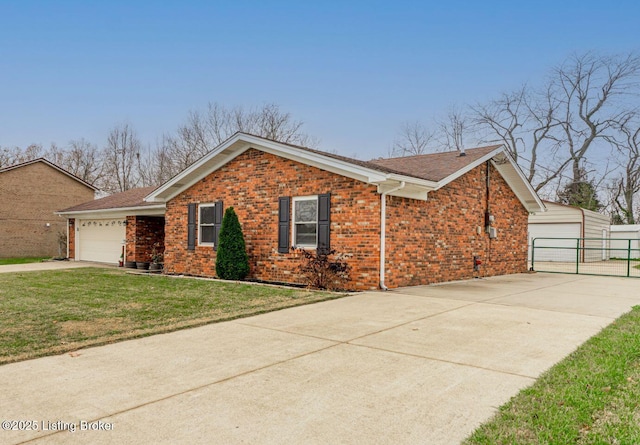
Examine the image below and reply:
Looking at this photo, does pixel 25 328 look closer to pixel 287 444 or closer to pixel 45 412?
pixel 45 412

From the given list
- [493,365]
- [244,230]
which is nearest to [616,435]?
[493,365]

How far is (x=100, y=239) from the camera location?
21.0m

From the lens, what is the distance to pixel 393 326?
21.0ft

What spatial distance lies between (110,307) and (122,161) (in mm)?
31737

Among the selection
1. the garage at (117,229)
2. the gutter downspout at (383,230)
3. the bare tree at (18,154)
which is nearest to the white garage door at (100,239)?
the garage at (117,229)

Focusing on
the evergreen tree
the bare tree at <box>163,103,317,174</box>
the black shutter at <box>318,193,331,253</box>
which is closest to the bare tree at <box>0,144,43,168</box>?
the bare tree at <box>163,103,317,174</box>

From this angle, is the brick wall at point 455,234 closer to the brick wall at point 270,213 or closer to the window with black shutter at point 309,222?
the brick wall at point 270,213

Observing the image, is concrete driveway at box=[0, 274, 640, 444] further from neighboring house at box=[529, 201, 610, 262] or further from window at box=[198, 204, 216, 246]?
neighboring house at box=[529, 201, 610, 262]

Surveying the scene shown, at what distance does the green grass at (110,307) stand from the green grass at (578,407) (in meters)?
4.41

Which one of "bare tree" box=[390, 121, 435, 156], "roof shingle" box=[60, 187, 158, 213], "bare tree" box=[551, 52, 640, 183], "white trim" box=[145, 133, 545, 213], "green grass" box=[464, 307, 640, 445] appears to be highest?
"bare tree" box=[551, 52, 640, 183]

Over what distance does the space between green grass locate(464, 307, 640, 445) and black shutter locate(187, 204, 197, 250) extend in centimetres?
1146

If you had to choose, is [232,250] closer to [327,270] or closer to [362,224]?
[327,270]

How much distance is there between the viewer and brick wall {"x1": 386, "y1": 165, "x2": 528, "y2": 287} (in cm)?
1070

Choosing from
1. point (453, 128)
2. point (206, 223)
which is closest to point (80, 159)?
point (206, 223)
